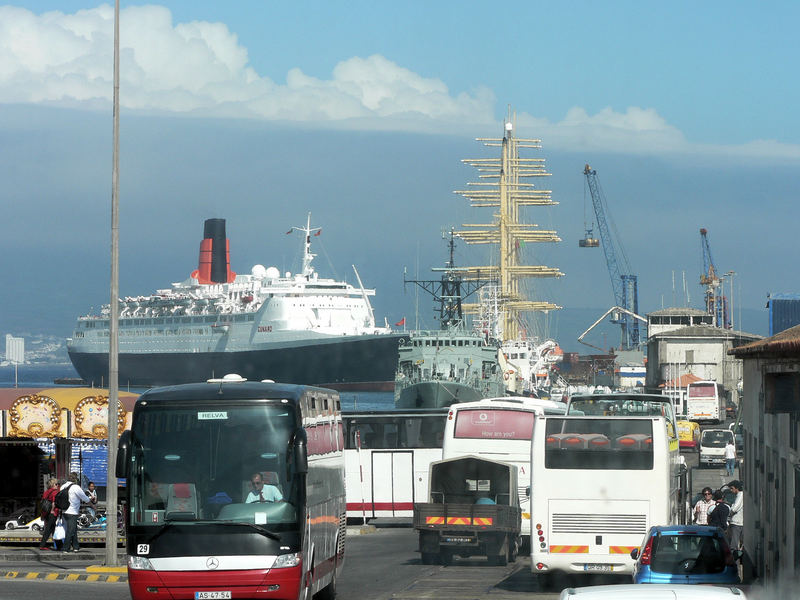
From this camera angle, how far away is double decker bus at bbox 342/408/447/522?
3052 cm

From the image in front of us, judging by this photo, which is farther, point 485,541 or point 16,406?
point 16,406

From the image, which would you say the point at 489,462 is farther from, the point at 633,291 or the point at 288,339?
the point at 633,291

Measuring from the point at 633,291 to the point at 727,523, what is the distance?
161714 millimetres

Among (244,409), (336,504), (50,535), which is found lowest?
(50,535)

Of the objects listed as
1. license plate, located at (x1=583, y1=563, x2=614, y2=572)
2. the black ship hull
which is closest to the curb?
license plate, located at (x1=583, y1=563, x2=614, y2=572)

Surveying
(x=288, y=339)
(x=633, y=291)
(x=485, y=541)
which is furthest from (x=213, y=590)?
(x=633, y=291)

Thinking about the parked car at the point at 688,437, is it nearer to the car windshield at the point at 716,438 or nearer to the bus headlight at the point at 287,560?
the car windshield at the point at 716,438

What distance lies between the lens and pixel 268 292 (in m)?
120

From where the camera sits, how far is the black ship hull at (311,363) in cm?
11656

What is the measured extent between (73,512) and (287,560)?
9.52 m

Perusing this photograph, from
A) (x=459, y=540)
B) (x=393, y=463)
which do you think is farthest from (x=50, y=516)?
(x=393, y=463)

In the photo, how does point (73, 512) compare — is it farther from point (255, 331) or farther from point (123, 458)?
point (255, 331)

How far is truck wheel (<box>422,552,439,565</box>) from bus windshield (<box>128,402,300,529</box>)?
30.2 ft

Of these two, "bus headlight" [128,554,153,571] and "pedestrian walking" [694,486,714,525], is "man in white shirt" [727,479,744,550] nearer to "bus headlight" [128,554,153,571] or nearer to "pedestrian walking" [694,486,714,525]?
"pedestrian walking" [694,486,714,525]
